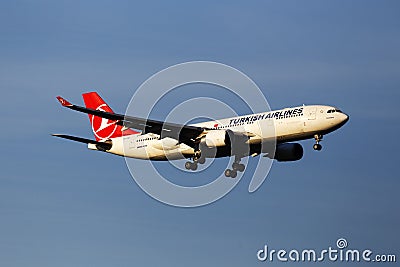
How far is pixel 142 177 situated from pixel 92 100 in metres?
19.6

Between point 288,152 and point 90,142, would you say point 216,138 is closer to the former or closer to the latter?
point 288,152

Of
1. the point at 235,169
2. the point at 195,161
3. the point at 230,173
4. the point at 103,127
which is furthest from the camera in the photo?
the point at 103,127

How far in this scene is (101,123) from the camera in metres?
108

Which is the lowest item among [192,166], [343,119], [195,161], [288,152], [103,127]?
[195,161]

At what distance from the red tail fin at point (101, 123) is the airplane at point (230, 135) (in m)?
5.83

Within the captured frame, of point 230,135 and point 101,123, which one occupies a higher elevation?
point 101,123

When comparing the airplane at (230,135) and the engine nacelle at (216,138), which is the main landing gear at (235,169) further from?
the engine nacelle at (216,138)

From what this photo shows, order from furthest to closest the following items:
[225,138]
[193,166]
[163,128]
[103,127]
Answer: [103,127]
[193,166]
[163,128]
[225,138]

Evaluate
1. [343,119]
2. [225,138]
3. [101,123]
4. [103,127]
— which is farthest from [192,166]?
[101,123]

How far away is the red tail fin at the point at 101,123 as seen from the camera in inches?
4161

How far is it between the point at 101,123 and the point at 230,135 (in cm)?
2252

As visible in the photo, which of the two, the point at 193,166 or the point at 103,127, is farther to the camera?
the point at 103,127

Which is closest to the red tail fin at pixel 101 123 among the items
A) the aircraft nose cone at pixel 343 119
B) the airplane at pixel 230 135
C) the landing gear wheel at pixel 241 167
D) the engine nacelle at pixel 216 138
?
the airplane at pixel 230 135

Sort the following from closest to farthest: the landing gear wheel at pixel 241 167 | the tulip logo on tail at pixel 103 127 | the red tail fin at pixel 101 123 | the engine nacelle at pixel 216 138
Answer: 1. the engine nacelle at pixel 216 138
2. the landing gear wheel at pixel 241 167
3. the red tail fin at pixel 101 123
4. the tulip logo on tail at pixel 103 127
